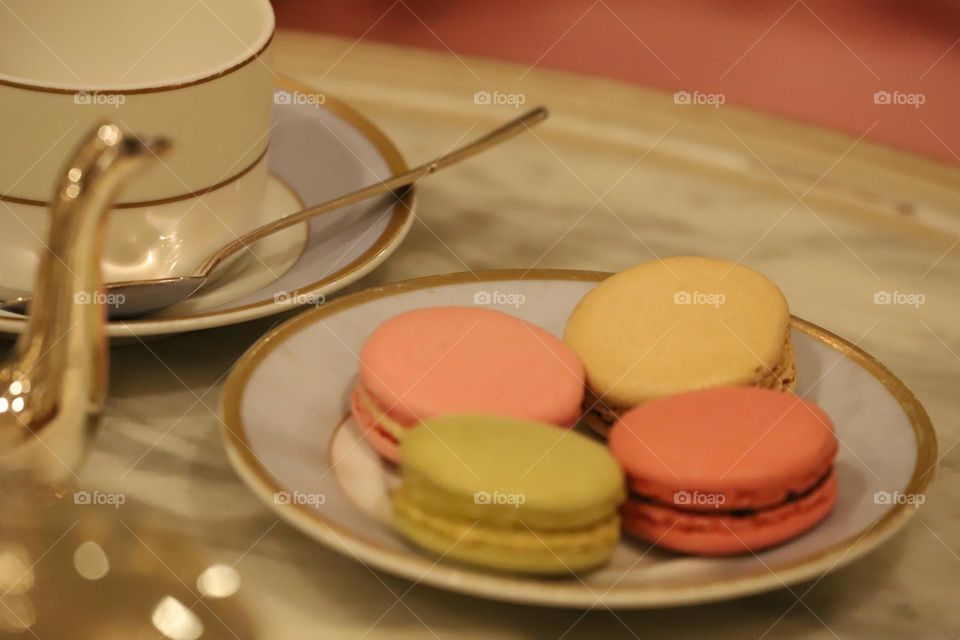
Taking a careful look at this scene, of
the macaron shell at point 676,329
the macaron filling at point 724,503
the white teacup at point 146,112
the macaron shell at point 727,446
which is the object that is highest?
the white teacup at point 146,112

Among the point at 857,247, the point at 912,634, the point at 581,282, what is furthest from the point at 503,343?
the point at 857,247

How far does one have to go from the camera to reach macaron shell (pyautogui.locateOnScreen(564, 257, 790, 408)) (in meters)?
0.58

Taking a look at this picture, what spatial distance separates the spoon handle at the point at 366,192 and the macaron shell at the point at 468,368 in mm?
141

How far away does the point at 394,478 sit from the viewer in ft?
1.88

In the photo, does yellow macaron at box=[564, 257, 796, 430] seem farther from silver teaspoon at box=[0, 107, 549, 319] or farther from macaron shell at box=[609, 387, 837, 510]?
silver teaspoon at box=[0, 107, 549, 319]

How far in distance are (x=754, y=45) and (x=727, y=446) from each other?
36.0 inches

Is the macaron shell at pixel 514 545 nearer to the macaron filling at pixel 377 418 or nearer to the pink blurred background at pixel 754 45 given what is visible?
the macaron filling at pixel 377 418

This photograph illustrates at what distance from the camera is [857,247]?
2.72 ft

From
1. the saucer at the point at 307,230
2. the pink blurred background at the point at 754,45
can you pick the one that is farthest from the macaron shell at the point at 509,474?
the pink blurred background at the point at 754,45

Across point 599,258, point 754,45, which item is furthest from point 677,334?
point 754,45

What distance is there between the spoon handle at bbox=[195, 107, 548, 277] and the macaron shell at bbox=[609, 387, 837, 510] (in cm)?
26

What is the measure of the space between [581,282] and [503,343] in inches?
4.6

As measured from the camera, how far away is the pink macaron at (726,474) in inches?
20.1

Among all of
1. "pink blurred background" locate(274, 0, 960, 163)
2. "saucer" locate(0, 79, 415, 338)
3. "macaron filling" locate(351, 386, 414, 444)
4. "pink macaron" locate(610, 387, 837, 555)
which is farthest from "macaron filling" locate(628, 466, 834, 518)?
"pink blurred background" locate(274, 0, 960, 163)
